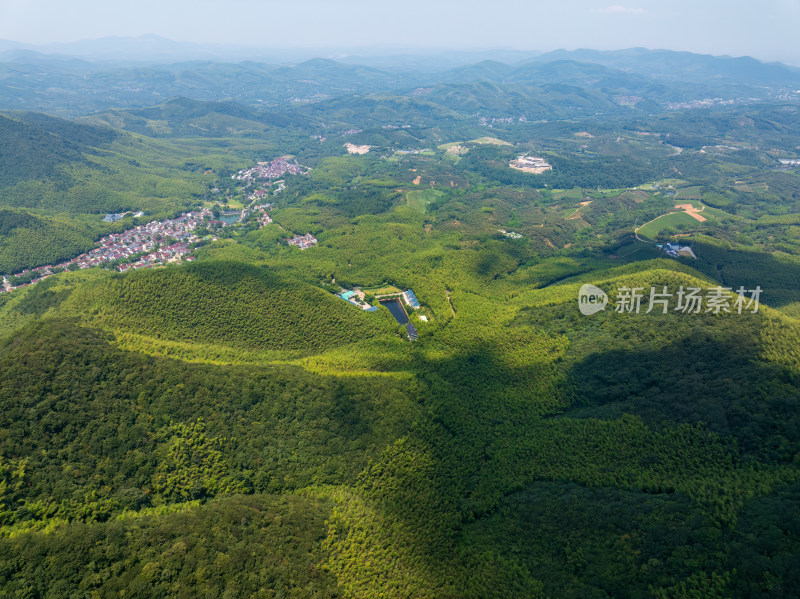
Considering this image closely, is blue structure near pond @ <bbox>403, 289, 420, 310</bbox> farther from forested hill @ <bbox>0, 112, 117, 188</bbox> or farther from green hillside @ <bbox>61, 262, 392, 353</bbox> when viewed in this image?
forested hill @ <bbox>0, 112, 117, 188</bbox>

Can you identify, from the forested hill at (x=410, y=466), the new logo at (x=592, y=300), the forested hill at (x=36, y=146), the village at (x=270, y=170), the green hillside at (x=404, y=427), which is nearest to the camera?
the forested hill at (x=410, y=466)

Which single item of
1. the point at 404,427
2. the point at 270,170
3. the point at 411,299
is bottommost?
the point at 404,427

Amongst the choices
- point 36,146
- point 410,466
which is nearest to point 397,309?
point 410,466

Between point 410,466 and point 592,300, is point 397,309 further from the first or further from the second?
point 410,466

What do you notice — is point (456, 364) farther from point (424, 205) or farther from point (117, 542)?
point (424, 205)

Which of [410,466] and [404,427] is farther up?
[404,427]

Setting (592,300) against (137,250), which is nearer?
(592,300)

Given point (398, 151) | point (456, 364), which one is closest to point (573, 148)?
point (398, 151)

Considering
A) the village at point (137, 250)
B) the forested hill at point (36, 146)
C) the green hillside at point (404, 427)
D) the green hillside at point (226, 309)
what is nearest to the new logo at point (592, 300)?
the green hillside at point (404, 427)

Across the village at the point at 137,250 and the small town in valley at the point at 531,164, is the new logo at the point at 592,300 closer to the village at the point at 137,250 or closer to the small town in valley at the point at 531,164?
the village at the point at 137,250
